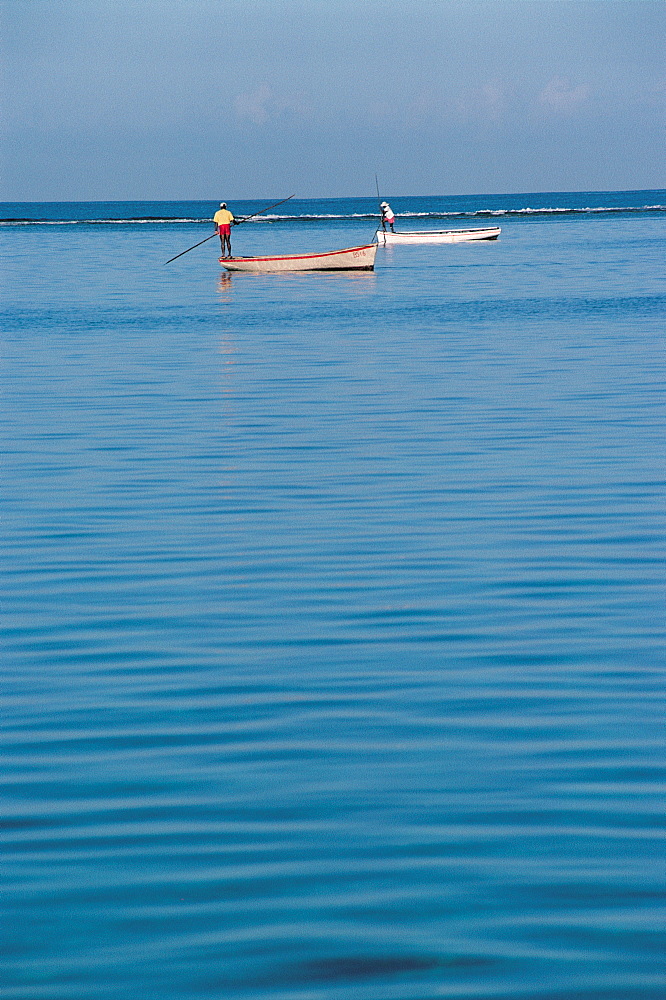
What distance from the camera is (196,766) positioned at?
696 centimetres

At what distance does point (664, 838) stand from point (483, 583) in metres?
4.43

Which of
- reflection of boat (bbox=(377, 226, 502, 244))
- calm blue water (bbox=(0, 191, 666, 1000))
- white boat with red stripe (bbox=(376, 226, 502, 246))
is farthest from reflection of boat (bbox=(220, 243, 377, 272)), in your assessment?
calm blue water (bbox=(0, 191, 666, 1000))

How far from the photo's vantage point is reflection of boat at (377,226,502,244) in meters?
86.4

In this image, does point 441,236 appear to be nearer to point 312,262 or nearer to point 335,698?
point 312,262

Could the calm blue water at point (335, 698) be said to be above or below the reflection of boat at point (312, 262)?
below

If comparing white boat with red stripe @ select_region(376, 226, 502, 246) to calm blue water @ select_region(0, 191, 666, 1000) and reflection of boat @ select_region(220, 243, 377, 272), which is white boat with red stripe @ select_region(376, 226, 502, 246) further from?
calm blue water @ select_region(0, 191, 666, 1000)

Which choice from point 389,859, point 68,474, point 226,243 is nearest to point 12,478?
point 68,474

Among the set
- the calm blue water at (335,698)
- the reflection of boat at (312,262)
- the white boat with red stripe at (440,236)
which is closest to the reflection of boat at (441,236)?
the white boat with red stripe at (440,236)

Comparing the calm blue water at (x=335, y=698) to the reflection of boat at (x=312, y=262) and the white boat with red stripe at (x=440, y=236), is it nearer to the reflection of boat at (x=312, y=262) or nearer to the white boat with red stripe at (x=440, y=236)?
the reflection of boat at (x=312, y=262)

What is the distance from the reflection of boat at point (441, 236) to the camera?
284 ft

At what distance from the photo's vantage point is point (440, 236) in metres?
89.6

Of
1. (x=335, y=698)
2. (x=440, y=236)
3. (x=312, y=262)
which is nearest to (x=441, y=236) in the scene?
(x=440, y=236)

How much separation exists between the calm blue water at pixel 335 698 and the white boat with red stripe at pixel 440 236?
67.0m

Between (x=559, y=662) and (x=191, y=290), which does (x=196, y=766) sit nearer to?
(x=559, y=662)
